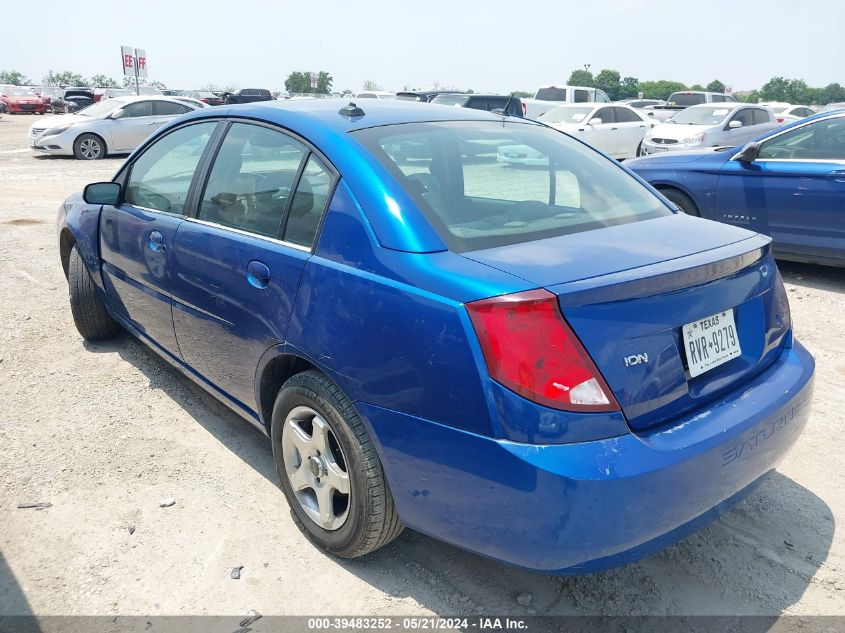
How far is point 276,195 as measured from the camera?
2871 millimetres

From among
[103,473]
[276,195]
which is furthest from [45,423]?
[276,195]

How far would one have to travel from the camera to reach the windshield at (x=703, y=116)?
15445mm

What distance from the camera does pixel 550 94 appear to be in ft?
77.1

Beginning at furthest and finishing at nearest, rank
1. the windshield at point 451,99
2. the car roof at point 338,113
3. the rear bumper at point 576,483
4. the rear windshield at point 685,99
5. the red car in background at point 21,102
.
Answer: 1. the red car in background at point 21,102
2. the rear windshield at point 685,99
3. the windshield at point 451,99
4. the car roof at point 338,113
5. the rear bumper at point 576,483

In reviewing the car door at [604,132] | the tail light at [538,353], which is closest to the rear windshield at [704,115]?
the car door at [604,132]

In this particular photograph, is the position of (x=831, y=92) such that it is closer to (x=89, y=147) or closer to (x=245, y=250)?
(x=89, y=147)

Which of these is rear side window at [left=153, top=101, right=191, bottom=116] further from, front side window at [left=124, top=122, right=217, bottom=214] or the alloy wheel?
the alloy wheel

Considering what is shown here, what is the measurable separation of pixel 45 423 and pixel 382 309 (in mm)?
2487

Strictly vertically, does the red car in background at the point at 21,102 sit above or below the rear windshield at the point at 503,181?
above

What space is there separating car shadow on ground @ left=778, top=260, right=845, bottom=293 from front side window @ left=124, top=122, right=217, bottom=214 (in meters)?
5.25

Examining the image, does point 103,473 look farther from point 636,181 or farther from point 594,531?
point 636,181

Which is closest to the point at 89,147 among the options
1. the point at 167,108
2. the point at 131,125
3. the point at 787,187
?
the point at 131,125

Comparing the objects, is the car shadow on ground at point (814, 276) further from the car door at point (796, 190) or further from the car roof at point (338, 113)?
the car roof at point (338, 113)

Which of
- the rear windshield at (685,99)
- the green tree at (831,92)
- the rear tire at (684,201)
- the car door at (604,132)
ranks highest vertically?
the green tree at (831,92)
